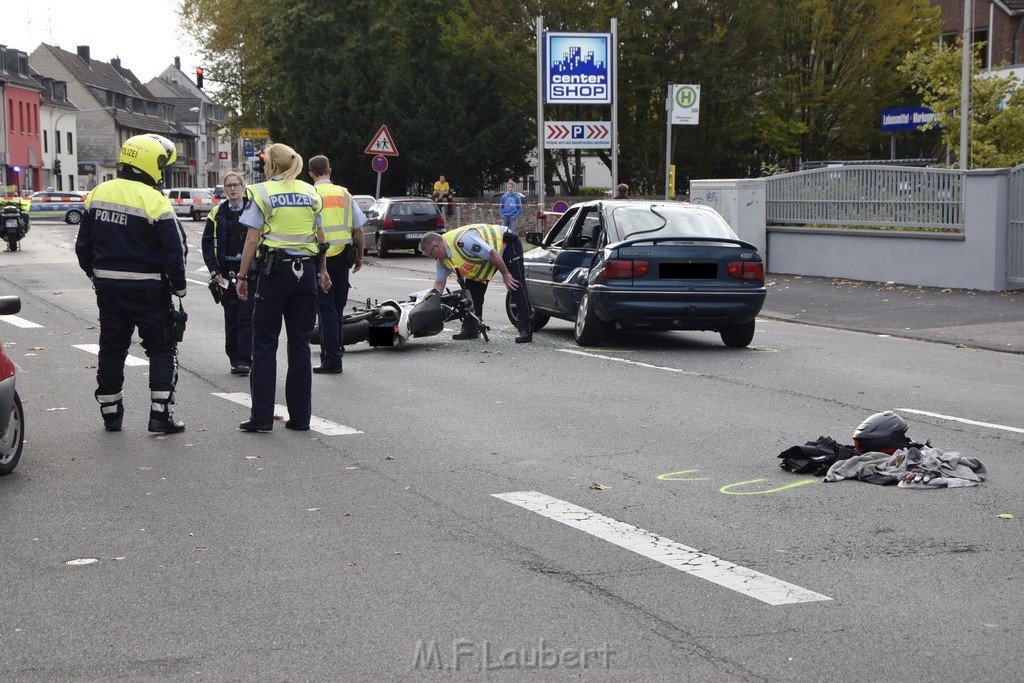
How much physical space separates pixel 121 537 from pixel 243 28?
2403 inches

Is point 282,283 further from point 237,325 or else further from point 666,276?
point 666,276

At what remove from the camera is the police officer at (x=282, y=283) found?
916 centimetres

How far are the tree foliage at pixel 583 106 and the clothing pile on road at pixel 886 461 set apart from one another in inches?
1364

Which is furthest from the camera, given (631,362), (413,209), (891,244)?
(413,209)

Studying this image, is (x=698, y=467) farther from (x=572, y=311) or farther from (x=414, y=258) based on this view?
(x=414, y=258)

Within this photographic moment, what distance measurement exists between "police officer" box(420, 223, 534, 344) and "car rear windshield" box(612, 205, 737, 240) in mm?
Answer: 1106

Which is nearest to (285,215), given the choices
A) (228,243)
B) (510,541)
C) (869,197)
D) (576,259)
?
(228,243)

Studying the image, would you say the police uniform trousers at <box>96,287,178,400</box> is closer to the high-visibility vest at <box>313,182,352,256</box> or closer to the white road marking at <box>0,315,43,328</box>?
the high-visibility vest at <box>313,182,352,256</box>

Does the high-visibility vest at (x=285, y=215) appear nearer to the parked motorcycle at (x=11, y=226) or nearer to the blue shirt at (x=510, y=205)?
the blue shirt at (x=510, y=205)

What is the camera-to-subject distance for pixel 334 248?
1214 centimetres

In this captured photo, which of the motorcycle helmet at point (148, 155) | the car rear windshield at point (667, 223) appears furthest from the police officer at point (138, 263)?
the car rear windshield at point (667, 223)

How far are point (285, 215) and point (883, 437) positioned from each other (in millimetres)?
4012

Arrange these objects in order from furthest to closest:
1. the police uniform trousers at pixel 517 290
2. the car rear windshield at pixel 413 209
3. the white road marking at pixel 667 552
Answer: the car rear windshield at pixel 413 209
the police uniform trousers at pixel 517 290
the white road marking at pixel 667 552

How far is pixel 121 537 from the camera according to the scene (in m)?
6.25
